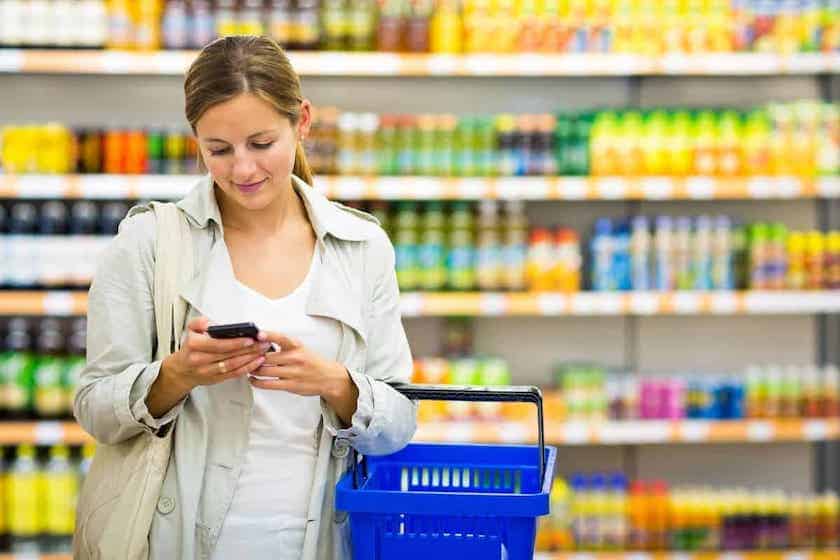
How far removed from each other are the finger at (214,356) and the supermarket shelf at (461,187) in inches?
97.7

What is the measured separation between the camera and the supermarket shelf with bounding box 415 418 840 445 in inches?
167

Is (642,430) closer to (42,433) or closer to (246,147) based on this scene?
(42,433)

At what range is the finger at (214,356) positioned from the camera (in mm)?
1651

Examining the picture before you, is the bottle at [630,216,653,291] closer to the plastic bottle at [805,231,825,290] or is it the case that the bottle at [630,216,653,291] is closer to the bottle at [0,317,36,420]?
the plastic bottle at [805,231,825,290]

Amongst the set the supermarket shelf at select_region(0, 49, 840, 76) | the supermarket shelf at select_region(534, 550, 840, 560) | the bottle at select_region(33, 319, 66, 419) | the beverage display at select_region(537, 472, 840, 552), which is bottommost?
the supermarket shelf at select_region(534, 550, 840, 560)

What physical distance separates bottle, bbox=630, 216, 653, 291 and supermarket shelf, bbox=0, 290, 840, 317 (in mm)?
71

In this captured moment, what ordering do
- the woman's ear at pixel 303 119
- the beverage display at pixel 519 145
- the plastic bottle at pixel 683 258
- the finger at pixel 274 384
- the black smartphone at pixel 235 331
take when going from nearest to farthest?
the black smartphone at pixel 235 331 < the finger at pixel 274 384 < the woman's ear at pixel 303 119 < the beverage display at pixel 519 145 < the plastic bottle at pixel 683 258

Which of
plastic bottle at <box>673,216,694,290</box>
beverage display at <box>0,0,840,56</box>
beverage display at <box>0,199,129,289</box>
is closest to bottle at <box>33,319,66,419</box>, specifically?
beverage display at <box>0,199,129,289</box>

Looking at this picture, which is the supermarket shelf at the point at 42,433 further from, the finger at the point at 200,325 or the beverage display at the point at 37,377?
the finger at the point at 200,325

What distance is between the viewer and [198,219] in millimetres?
1896

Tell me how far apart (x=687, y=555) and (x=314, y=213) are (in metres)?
2.84

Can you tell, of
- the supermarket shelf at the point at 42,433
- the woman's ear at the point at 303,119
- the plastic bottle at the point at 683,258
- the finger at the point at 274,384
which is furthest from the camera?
the plastic bottle at the point at 683,258

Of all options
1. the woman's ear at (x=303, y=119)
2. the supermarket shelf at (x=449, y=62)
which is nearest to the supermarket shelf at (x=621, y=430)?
the supermarket shelf at (x=449, y=62)

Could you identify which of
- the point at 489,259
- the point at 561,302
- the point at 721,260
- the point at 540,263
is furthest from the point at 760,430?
the point at 489,259
